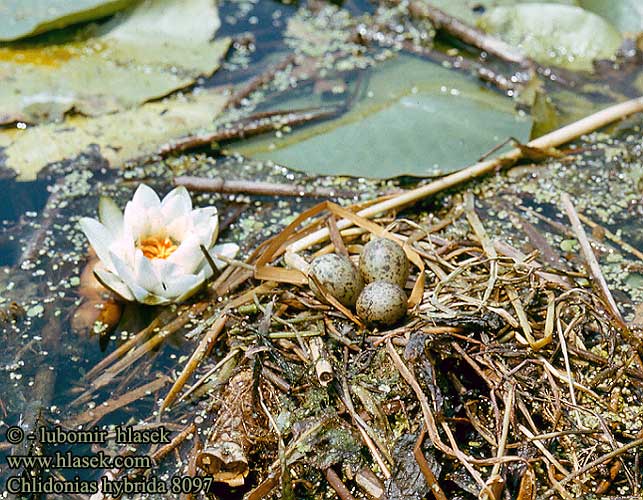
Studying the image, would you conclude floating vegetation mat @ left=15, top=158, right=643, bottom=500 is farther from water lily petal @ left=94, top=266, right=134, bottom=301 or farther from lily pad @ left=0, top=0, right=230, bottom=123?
lily pad @ left=0, top=0, right=230, bottom=123

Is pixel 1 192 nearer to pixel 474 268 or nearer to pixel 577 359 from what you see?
pixel 474 268

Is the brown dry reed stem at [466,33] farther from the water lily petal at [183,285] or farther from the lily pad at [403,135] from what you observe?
the water lily petal at [183,285]

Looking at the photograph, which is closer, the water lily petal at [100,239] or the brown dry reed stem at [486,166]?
the water lily petal at [100,239]

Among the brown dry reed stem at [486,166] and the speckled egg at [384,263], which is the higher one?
the speckled egg at [384,263]

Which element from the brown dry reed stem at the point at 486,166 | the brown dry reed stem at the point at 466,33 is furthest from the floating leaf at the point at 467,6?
the brown dry reed stem at the point at 486,166

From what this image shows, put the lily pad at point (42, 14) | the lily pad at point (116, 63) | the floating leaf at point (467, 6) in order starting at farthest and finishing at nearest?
the floating leaf at point (467, 6) < the lily pad at point (42, 14) < the lily pad at point (116, 63)
